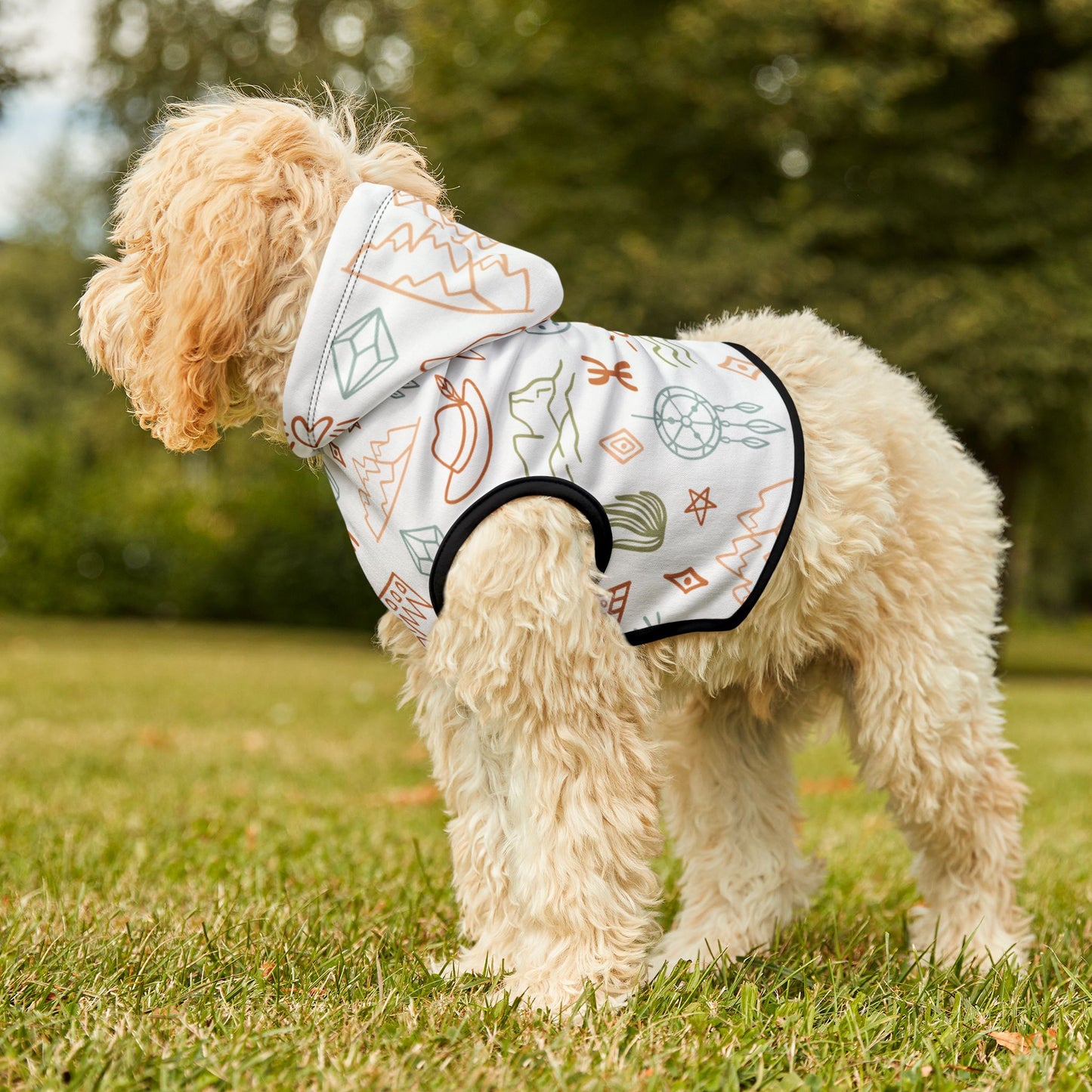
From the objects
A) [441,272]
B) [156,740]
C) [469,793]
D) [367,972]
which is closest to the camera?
[441,272]

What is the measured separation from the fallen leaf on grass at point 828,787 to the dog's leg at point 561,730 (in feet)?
14.0

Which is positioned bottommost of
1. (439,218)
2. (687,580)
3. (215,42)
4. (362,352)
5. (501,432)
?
(687,580)

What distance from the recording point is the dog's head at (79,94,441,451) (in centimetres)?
248

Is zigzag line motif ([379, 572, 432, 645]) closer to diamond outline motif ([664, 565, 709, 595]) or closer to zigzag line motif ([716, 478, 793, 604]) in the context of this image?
diamond outline motif ([664, 565, 709, 595])

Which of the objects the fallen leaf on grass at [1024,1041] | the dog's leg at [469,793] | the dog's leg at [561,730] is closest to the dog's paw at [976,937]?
the fallen leaf on grass at [1024,1041]

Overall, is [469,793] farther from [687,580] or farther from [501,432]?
[501,432]

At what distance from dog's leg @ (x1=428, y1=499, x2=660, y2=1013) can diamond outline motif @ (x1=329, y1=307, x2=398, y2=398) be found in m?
0.40

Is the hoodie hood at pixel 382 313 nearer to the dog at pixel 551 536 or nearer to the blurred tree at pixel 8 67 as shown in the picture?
the dog at pixel 551 536

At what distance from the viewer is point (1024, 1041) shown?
2398 mm

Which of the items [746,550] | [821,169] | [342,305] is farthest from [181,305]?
[821,169]

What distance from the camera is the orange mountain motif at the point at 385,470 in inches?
95.8

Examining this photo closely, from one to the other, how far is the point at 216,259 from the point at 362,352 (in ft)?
1.19

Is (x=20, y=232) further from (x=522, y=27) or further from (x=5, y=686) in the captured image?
(x=5, y=686)

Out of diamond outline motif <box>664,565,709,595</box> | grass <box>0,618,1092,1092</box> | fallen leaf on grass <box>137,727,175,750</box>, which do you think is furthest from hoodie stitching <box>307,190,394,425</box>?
fallen leaf on grass <box>137,727,175,750</box>
